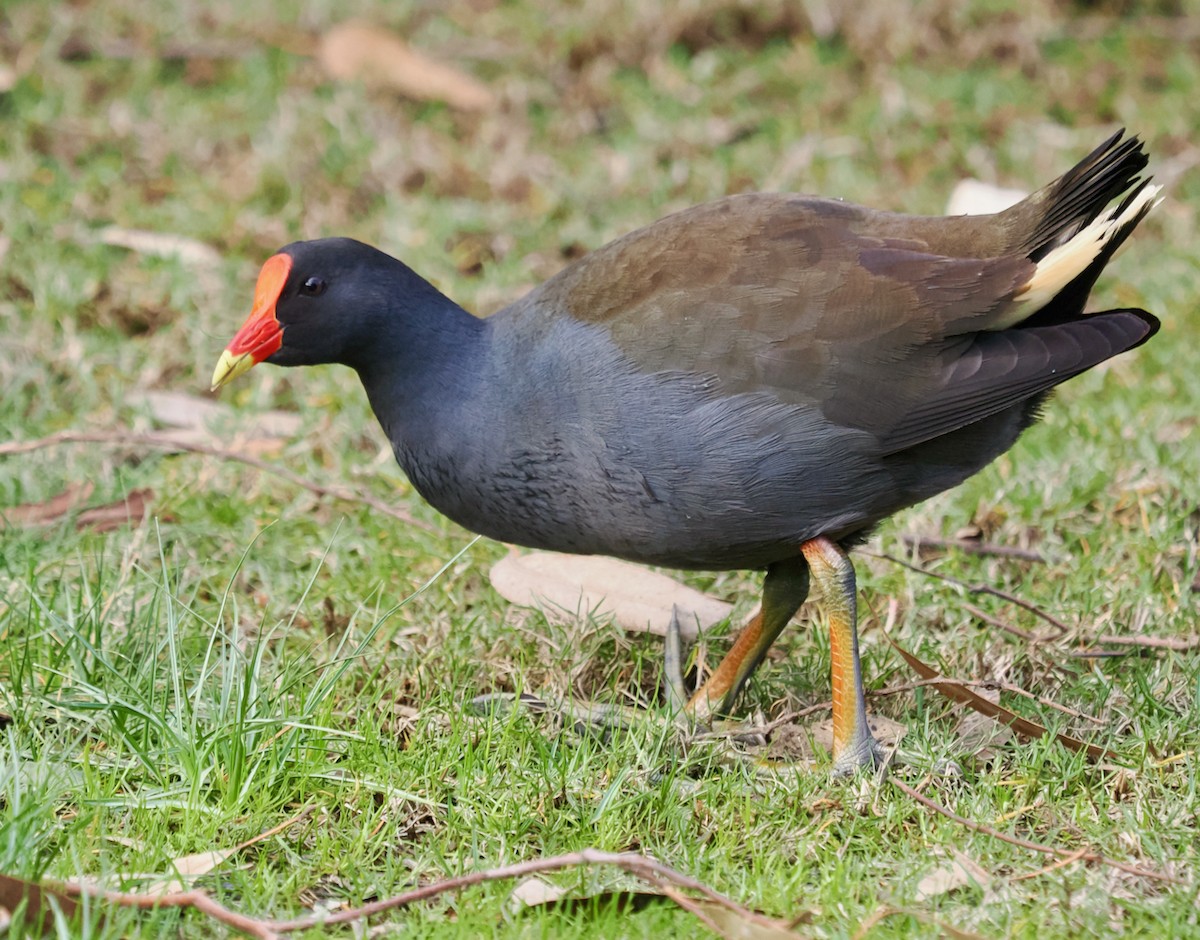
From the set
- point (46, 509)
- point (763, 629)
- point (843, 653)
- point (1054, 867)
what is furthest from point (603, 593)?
point (46, 509)

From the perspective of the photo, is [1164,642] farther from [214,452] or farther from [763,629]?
[214,452]

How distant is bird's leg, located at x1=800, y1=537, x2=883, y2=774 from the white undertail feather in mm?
648

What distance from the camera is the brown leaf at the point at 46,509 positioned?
4.14 meters

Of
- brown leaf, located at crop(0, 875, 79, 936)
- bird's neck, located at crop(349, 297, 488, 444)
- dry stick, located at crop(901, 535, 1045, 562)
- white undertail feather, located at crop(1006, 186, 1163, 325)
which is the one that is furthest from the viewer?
dry stick, located at crop(901, 535, 1045, 562)

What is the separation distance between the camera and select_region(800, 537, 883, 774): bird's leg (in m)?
3.20

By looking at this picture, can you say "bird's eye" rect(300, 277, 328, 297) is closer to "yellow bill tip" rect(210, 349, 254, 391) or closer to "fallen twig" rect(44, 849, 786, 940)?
"yellow bill tip" rect(210, 349, 254, 391)

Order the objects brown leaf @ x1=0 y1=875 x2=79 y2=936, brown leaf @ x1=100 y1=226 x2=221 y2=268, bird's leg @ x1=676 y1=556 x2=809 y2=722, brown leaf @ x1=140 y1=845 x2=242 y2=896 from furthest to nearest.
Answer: brown leaf @ x1=100 y1=226 x2=221 y2=268, bird's leg @ x1=676 y1=556 x2=809 y2=722, brown leaf @ x1=140 y1=845 x2=242 y2=896, brown leaf @ x1=0 y1=875 x2=79 y2=936

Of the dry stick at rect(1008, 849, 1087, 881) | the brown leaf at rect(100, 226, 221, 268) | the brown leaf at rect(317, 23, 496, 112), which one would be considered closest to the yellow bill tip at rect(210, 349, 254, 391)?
the dry stick at rect(1008, 849, 1087, 881)

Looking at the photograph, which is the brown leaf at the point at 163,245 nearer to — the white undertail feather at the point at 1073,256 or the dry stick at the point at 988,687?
the dry stick at the point at 988,687

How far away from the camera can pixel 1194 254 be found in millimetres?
5707

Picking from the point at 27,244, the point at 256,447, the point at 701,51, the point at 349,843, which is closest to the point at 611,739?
the point at 349,843

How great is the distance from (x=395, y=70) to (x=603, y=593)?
3.75 m

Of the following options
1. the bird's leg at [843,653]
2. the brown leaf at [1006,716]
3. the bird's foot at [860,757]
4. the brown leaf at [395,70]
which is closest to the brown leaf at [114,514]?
the bird's leg at [843,653]

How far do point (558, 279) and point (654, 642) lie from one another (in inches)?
36.0
